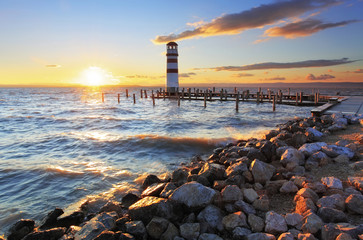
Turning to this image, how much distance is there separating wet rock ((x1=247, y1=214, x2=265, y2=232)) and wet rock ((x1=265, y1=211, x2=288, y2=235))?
76 mm

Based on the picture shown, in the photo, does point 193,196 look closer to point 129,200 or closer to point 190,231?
point 190,231

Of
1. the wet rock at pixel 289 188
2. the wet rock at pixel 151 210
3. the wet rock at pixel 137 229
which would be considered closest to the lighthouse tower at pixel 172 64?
the wet rock at pixel 289 188

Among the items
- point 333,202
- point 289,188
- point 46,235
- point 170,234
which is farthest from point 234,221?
point 46,235

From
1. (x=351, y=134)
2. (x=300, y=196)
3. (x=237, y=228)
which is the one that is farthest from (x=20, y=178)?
(x=351, y=134)

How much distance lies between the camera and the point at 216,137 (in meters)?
12.8

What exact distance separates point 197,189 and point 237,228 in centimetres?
98

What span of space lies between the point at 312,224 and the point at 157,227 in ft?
7.41

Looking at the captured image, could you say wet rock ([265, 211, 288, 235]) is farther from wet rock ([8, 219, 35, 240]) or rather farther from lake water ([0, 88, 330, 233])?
wet rock ([8, 219, 35, 240])

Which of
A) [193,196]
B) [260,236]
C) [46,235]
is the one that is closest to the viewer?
[260,236]

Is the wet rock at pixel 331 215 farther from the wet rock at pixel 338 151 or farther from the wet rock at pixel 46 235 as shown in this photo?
the wet rock at pixel 46 235

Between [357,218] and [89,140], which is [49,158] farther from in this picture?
[357,218]

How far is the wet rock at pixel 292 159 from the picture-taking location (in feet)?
18.4

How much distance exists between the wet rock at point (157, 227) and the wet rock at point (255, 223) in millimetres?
1319

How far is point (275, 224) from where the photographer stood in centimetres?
329
